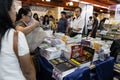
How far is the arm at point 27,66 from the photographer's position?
91 centimetres

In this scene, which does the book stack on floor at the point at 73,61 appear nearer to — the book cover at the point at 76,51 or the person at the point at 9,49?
the book cover at the point at 76,51

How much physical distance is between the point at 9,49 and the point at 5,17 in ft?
0.63

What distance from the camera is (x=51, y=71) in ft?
5.24

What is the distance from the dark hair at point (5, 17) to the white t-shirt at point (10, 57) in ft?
0.09

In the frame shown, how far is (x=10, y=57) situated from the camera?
2.91 feet

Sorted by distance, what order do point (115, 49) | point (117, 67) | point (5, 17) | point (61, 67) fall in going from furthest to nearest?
point (115, 49), point (117, 67), point (61, 67), point (5, 17)

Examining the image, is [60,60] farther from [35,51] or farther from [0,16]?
[0,16]

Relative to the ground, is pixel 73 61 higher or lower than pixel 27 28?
lower

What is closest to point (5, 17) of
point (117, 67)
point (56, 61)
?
point (56, 61)

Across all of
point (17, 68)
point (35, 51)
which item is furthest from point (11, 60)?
point (35, 51)

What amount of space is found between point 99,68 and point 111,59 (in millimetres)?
268

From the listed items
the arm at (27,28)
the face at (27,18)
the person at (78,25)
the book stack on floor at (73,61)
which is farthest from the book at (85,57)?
the person at (78,25)

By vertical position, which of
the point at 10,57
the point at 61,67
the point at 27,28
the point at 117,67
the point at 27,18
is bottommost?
the point at 117,67

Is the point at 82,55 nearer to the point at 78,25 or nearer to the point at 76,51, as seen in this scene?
the point at 76,51
